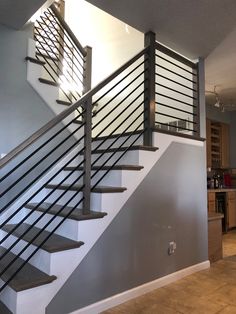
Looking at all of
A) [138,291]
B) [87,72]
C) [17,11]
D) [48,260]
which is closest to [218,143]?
[87,72]

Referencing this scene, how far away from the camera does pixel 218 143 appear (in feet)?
21.1

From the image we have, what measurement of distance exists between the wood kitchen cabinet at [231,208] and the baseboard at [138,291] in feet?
9.07

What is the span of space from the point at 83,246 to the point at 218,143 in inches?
204

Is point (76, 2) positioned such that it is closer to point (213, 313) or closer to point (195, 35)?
point (195, 35)

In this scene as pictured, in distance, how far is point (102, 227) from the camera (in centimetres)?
224

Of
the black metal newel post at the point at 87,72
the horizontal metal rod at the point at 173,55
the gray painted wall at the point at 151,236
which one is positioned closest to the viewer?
the gray painted wall at the point at 151,236

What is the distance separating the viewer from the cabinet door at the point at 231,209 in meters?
5.79

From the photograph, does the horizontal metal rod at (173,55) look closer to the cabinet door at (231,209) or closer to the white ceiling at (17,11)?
the white ceiling at (17,11)

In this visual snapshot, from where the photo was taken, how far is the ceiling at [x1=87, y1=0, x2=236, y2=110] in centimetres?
256

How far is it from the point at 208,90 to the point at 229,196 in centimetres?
232

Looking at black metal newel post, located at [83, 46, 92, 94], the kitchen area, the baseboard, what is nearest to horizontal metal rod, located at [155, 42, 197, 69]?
black metal newel post, located at [83, 46, 92, 94]

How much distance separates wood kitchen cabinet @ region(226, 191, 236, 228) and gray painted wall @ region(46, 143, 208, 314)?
272cm

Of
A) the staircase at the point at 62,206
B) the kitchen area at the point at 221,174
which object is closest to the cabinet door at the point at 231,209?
the kitchen area at the point at 221,174

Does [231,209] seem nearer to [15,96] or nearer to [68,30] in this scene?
[68,30]
